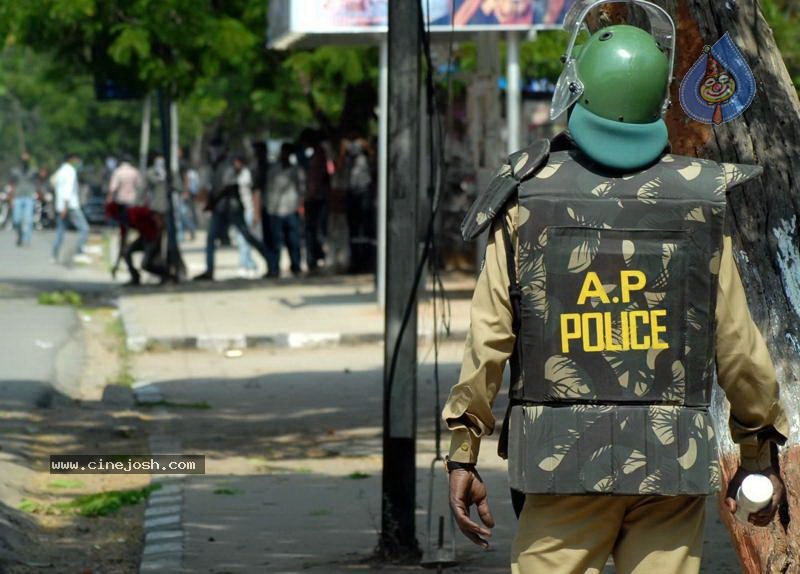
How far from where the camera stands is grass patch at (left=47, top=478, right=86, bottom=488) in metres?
8.92

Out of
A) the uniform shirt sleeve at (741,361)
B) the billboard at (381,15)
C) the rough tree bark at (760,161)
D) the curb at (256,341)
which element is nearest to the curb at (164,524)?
the rough tree bark at (760,161)

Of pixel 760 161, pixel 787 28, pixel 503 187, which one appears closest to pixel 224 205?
pixel 787 28

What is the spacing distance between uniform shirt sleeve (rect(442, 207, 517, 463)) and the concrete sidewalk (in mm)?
9333

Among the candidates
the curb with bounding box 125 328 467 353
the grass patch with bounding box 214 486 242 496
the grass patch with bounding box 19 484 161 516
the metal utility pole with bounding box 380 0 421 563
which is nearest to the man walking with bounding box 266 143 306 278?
the curb with bounding box 125 328 467 353

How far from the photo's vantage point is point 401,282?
6945 mm

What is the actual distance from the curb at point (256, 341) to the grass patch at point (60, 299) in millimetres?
5149

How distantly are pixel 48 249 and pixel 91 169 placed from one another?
115 feet

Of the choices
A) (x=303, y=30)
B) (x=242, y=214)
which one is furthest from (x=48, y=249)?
(x=303, y=30)

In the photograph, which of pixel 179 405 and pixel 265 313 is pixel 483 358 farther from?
pixel 265 313

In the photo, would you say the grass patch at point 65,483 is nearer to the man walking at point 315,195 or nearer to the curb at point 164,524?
the curb at point 164,524

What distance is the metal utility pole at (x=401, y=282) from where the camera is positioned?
6820 mm

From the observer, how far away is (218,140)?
2711 centimetres

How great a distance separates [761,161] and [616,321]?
1734mm

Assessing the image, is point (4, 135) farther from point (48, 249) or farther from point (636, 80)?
point (636, 80)
